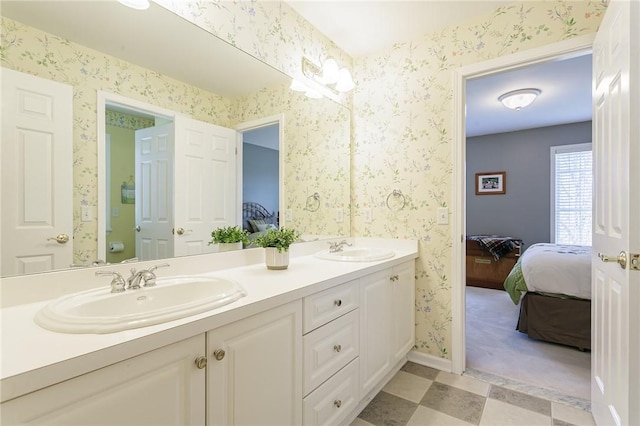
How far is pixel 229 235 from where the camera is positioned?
166cm

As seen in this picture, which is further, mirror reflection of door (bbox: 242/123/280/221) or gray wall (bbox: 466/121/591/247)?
gray wall (bbox: 466/121/591/247)

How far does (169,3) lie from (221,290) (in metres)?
1.30

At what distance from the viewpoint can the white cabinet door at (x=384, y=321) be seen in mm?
1706

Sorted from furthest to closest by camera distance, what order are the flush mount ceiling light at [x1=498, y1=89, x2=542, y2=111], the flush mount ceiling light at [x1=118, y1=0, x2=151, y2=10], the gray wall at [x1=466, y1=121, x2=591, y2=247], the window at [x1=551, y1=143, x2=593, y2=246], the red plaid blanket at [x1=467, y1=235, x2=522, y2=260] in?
the gray wall at [x1=466, y1=121, x2=591, y2=247]
the window at [x1=551, y1=143, x2=593, y2=246]
the red plaid blanket at [x1=467, y1=235, x2=522, y2=260]
the flush mount ceiling light at [x1=498, y1=89, x2=542, y2=111]
the flush mount ceiling light at [x1=118, y1=0, x2=151, y2=10]

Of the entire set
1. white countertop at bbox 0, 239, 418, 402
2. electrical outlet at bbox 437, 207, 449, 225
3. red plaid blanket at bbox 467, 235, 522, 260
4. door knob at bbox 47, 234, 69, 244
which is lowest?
red plaid blanket at bbox 467, 235, 522, 260

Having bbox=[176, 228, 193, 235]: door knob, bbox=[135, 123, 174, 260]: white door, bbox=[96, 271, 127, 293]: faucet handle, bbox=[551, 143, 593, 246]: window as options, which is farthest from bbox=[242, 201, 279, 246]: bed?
bbox=[551, 143, 593, 246]: window

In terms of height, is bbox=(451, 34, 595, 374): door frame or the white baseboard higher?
bbox=(451, 34, 595, 374): door frame

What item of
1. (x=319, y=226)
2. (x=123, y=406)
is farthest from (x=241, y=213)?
(x=123, y=406)

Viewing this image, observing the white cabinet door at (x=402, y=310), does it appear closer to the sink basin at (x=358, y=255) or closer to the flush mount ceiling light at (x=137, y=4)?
the sink basin at (x=358, y=255)

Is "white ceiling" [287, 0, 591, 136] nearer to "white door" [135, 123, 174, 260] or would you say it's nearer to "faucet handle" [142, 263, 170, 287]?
"white door" [135, 123, 174, 260]

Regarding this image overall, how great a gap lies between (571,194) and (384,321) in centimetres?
464

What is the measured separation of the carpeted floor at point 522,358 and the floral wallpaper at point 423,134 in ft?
1.30

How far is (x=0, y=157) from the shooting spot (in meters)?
0.95

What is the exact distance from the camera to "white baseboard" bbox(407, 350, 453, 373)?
221 centimetres
